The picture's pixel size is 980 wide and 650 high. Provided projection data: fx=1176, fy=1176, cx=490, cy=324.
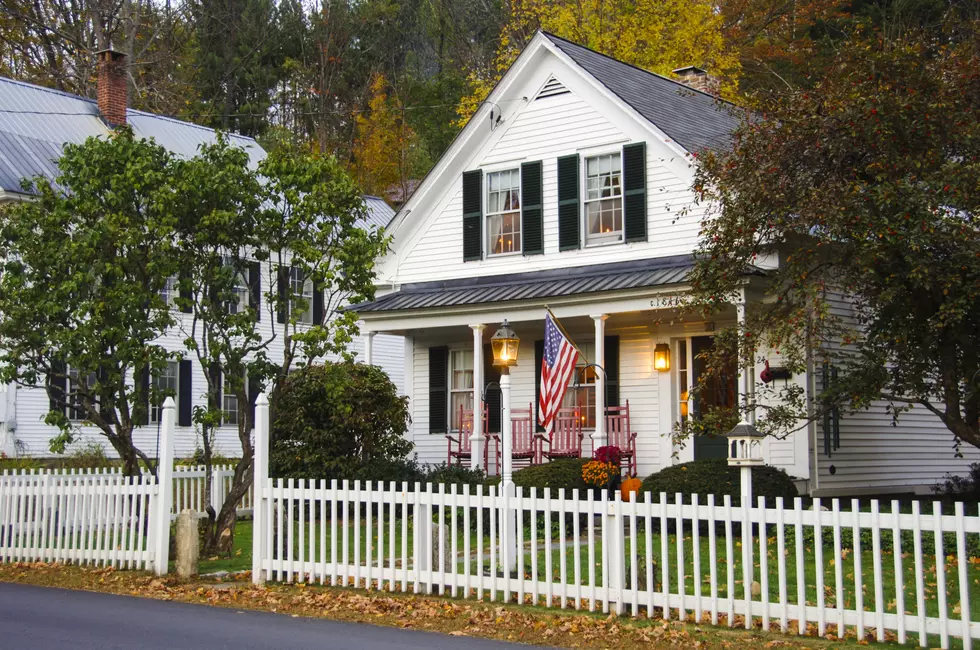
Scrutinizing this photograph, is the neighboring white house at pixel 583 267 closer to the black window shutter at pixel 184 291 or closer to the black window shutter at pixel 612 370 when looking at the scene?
the black window shutter at pixel 612 370

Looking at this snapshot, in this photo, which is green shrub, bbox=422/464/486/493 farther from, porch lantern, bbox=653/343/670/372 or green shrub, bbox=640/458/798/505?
porch lantern, bbox=653/343/670/372

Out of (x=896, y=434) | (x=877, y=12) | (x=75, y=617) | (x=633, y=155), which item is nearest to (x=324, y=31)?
(x=877, y=12)

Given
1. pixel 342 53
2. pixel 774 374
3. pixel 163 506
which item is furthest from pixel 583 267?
pixel 342 53

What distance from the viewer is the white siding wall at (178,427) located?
25.3m

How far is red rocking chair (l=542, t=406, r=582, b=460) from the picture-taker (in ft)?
64.2

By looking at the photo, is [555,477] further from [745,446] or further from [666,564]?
[666,564]

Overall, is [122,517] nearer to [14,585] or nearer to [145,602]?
[14,585]

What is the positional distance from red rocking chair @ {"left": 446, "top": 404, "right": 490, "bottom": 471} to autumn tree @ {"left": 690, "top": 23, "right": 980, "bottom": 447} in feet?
25.5

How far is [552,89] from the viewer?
21.0 meters

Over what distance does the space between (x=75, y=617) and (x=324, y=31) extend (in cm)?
3571

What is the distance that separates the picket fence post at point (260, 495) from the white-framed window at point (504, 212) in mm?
9738

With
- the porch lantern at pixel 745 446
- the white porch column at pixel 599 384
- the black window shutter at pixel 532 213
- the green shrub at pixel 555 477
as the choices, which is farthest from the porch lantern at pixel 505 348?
the black window shutter at pixel 532 213

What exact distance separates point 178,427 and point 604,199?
1307 cm

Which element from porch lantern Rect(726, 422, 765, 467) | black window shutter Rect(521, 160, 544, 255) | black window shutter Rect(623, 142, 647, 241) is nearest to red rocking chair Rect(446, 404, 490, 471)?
black window shutter Rect(521, 160, 544, 255)
